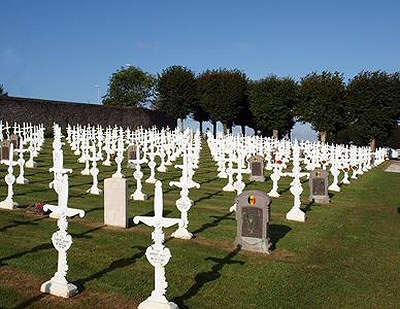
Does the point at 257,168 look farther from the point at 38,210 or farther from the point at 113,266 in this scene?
the point at 113,266

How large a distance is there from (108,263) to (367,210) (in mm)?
11141

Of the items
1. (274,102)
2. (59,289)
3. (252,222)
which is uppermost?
(274,102)

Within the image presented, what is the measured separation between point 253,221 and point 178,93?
5566cm

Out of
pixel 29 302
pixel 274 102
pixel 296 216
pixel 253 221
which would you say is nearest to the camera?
pixel 29 302

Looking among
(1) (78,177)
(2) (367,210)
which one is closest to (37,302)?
(2) (367,210)

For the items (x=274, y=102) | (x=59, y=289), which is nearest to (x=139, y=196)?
(x=59, y=289)

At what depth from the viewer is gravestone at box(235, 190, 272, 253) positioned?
10406 mm

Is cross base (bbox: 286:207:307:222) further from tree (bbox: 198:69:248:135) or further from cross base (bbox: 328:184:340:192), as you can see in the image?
tree (bbox: 198:69:248:135)

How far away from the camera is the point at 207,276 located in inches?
332

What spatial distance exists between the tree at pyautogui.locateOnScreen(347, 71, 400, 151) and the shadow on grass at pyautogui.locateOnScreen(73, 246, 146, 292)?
151 feet

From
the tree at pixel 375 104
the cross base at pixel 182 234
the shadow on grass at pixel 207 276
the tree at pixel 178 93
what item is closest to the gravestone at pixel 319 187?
the cross base at pixel 182 234

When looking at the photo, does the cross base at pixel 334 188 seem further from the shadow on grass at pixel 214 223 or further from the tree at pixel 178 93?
the tree at pixel 178 93

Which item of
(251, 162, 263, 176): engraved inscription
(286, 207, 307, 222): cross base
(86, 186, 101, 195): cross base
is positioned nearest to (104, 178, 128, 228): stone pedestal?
(86, 186, 101, 195): cross base

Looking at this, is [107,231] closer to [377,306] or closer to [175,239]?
[175,239]
